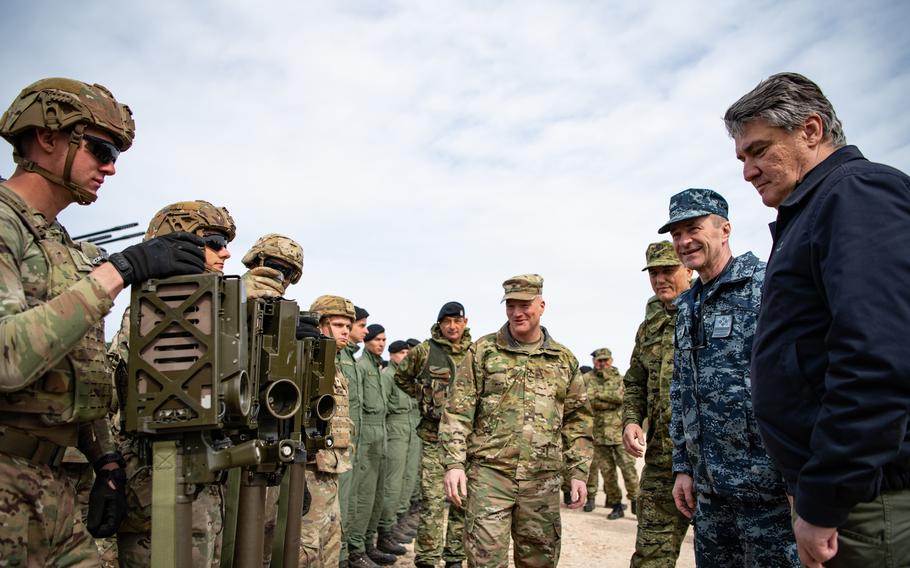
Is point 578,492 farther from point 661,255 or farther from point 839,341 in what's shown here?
point 839,341

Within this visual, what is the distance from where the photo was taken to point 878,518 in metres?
1.99

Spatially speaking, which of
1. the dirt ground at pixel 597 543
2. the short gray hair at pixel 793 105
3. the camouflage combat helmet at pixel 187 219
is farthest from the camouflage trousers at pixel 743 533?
the dirt ground at pixel 597 543

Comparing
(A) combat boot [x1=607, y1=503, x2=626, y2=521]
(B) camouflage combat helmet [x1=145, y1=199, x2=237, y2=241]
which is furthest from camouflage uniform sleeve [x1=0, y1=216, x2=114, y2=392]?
(A) combat boot [x1=607, y1=503, x2=626, y2=521]

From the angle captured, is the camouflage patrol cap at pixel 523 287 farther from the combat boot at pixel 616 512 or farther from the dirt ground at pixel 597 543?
the combat boot at pixel 616 512

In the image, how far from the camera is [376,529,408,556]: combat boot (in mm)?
9422

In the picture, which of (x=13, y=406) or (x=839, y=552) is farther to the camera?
(x=13, y=406)

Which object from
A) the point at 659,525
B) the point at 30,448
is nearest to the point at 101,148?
the point at 30,448

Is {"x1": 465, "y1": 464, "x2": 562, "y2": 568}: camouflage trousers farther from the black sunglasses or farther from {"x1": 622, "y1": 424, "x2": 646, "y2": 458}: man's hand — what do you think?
the black sunglasses

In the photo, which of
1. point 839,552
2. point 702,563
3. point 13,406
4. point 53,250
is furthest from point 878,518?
point 53,250

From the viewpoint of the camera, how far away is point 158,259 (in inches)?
98.7

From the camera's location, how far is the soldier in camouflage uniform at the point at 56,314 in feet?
7.32

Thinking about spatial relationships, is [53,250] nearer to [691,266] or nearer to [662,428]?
[691,266]

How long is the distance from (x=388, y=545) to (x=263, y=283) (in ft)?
22.1

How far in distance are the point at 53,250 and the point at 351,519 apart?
6316mm
